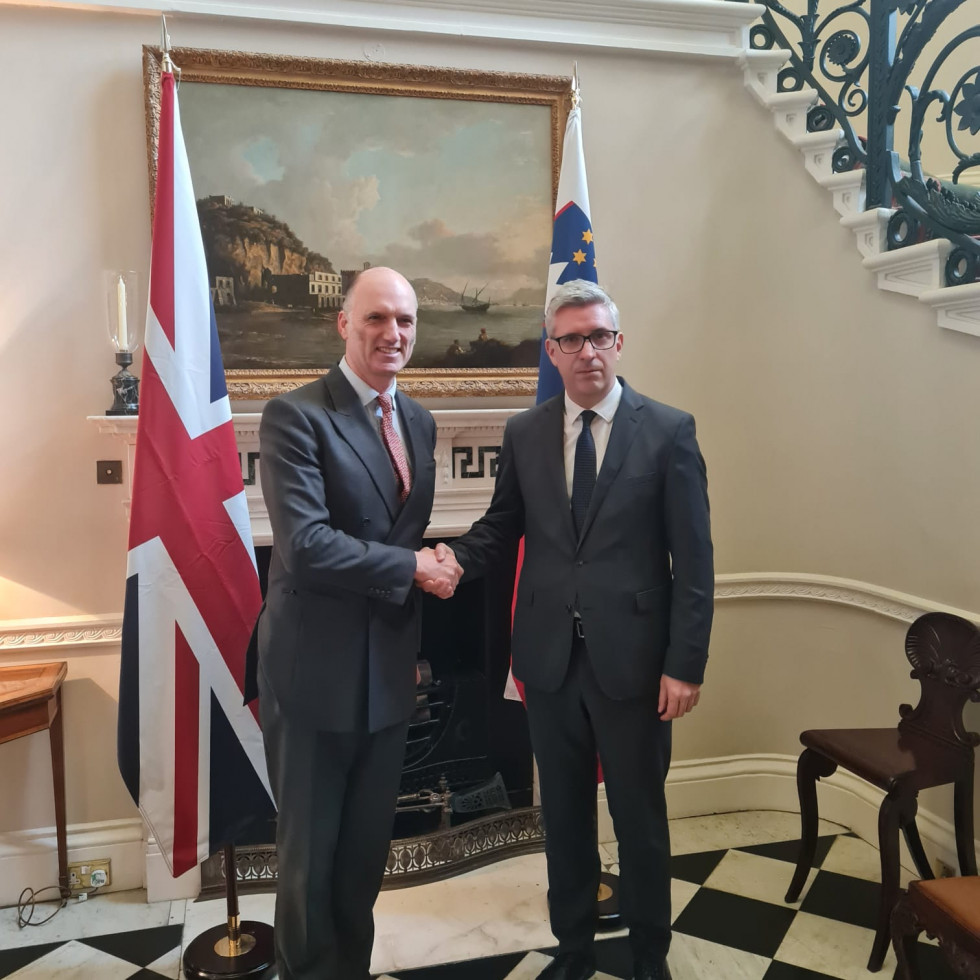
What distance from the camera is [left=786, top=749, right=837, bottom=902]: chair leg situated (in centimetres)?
262

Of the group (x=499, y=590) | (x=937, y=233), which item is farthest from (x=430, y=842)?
(x=937, y=233)

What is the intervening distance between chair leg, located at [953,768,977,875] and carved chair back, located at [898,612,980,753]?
0.36ft

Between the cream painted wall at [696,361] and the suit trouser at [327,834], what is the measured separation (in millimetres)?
1114

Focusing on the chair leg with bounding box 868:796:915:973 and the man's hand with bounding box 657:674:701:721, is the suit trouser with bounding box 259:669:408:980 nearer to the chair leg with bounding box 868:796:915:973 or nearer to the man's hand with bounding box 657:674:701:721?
the man's hand with bounding box 657:674:701:721

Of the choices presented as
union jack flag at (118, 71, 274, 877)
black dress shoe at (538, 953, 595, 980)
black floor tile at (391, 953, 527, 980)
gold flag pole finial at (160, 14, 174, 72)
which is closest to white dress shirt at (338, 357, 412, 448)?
union jack flag at (118, 71, 274, 877)

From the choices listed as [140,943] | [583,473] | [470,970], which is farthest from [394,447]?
[140,943]

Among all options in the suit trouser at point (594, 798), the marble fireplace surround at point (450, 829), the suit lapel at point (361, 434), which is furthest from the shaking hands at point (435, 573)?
the marble fireplace surround at point (450, 829)

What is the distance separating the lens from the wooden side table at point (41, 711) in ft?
7.98

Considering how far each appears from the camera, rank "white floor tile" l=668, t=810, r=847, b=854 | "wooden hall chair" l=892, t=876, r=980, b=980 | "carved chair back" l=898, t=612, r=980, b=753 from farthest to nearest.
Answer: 1. "white floor tile" l=668, t=810, r=847, b=854
2. "carved chair back" l=898, t=612, r=980, b=753
3. "wooden hall chair" l=892, t=876, r=980, b=980

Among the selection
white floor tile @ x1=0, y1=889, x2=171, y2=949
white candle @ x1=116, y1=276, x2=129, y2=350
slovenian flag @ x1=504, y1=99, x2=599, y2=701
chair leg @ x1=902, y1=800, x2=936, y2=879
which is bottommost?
white floor tile @ x1=0, y1=889, x2=171, y2=949

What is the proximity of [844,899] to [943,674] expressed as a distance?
783mm

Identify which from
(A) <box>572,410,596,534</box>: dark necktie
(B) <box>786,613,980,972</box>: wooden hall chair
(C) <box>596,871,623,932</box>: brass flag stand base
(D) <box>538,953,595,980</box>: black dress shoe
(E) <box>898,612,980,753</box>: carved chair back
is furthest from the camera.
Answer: (C) <box>596,871,623,932</box>: brass flag stand base

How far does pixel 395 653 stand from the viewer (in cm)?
193

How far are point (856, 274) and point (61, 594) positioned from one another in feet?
9.28
